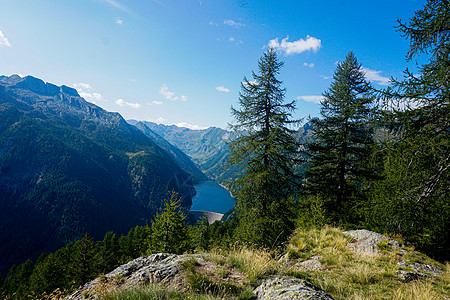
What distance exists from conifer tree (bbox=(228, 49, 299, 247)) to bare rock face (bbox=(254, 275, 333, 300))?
7.47 meters

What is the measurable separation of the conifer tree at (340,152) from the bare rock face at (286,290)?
37.2 feet

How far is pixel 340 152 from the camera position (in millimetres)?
13336

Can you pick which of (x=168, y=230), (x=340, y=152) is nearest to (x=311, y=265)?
(x=340, y=152)

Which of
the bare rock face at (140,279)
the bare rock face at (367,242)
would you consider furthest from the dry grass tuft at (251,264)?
the bare rock face at (367,242)

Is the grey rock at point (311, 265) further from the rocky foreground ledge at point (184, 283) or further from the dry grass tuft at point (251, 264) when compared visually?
the rocky foreground ledge at point (184, 283)

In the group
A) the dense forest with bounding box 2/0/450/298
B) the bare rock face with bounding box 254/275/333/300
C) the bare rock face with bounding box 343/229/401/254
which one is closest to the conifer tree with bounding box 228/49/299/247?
the dense forest with bounding box 2/0/450/298

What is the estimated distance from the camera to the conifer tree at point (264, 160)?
447 inches

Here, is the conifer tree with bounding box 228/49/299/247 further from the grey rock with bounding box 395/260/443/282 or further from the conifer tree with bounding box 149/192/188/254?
the conifer tree with bounding box 149/192/188/254

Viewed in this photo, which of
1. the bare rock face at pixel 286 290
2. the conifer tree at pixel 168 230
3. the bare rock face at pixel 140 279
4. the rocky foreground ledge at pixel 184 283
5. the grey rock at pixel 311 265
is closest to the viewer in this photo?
the bare rock face at pixel 286 290

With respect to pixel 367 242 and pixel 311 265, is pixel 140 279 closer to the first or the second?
pixel 311 265

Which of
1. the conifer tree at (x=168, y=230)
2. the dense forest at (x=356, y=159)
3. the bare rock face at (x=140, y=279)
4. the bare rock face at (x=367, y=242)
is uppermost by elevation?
the dense forest at (x=356, y=159)

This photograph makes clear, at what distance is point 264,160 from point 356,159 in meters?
6.84

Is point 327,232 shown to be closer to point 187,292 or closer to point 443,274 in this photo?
point 443,274

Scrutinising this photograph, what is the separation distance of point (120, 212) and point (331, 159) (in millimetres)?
203875
